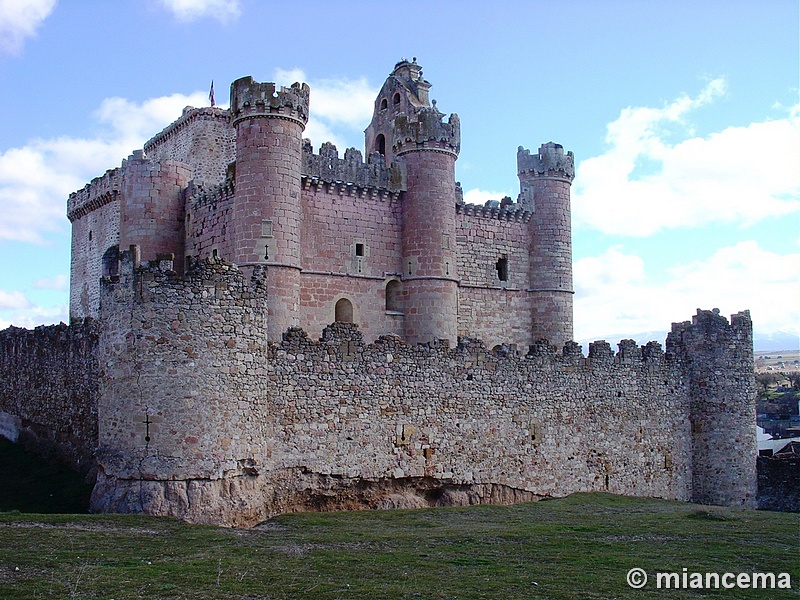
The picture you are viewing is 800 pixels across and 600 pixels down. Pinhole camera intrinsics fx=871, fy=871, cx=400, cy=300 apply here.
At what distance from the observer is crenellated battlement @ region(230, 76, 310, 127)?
76.7ft

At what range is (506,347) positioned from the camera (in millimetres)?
20766

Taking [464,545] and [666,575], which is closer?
[666,575]

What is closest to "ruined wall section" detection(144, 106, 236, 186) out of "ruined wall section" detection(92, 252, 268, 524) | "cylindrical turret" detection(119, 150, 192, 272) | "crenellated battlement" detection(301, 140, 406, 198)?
"cylindrical turret" detection(119, 150, 192, 272)

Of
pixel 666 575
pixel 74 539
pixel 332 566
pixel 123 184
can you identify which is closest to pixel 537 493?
pixel 666 575

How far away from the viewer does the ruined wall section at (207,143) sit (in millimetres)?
33812

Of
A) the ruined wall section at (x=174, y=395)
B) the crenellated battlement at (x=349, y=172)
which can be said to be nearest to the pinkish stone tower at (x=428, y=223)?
the crenellated battlement at (x=349, y=172)

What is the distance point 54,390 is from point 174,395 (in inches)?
377

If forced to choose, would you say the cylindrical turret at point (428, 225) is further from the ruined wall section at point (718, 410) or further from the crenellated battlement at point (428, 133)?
the ruined wall section at point (718, 410)

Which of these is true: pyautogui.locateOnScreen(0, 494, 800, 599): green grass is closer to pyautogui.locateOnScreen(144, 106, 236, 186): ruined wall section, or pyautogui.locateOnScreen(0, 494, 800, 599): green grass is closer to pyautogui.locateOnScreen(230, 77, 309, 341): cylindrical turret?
pyautogui.locateOnScreen(230, 77, 309, 341): cylindrical turret

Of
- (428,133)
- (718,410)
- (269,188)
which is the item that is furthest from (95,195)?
(718,410)

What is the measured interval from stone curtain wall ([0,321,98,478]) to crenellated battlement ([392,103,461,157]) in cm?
1112

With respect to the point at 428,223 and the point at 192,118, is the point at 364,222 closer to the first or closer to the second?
the point at 428,223

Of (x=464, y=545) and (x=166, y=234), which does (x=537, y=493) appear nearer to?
(x=464, y=545)

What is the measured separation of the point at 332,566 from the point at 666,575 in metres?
4.61
